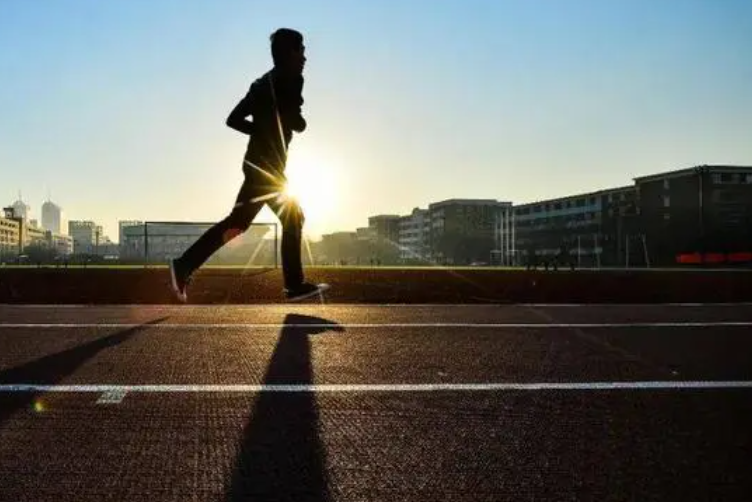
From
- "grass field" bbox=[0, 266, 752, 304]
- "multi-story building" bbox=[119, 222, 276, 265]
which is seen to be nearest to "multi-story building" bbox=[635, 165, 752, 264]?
"multi-story building" bbox=[119, 222, 276, 265]

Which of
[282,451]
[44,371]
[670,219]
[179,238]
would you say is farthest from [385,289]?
[670,219]

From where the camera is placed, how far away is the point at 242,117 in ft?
18.9

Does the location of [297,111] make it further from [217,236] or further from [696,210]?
[696,210]

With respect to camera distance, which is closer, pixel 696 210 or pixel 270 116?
pixel 270 116

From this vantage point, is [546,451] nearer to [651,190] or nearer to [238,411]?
[238,411]

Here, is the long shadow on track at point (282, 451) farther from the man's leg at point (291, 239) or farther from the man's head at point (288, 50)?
the man's head at point (288, 50)

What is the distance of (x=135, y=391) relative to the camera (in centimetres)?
299

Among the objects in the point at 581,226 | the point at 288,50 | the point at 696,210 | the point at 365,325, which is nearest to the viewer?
the point at 365,325

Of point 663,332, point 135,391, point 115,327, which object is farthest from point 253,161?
point 663,332

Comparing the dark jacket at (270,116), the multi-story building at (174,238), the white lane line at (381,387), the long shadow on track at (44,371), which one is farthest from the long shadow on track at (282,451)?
the multi-story building at (174,238)

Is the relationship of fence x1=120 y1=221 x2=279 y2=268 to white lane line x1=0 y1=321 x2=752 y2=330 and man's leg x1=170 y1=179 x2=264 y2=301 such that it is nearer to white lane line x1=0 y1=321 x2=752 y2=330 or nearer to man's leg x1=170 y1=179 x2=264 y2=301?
man's leg x1=170 y1=179 x2=264 y2=301

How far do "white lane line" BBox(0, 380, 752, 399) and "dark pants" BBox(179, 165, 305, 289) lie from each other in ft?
9.67

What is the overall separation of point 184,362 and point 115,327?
1636 mm

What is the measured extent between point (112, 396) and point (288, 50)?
362 cm
